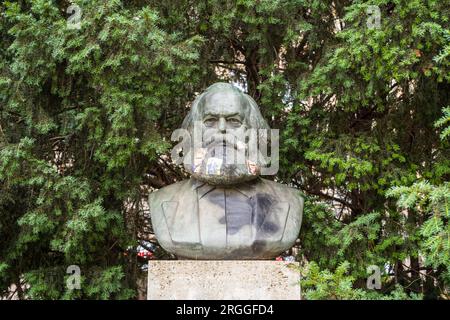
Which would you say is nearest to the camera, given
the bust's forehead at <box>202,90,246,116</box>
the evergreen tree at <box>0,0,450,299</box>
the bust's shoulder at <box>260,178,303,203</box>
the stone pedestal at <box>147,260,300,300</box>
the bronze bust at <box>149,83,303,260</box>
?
the stone pedestal at <box>147,260,300,300</box>

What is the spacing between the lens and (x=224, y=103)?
3.65 meters

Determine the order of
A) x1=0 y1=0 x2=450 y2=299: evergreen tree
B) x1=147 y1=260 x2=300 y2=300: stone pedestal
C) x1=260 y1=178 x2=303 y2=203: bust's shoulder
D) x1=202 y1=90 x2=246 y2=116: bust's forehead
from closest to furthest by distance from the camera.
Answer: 1. x1=147 y1=260 x2=300 y2=300: stone pedestal
2. x1=202 y1=90 x2=246 y2=116: bust's forehead
3. x1=260 y1=178 x2=303 y2=203: bust's shoulder
4. x1=0 y1=0 x2=450 y2=299: evergreen tree

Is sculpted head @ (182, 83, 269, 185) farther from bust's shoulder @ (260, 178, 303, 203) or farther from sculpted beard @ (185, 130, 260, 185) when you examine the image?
bust's shoulder @ (260, 178, 303, 203)

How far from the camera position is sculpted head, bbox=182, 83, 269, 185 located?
3539 mm

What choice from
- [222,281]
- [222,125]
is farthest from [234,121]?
[222,281]

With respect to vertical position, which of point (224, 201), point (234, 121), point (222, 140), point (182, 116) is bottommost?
point (224, 201)

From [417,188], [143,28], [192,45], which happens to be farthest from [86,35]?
[417,188]

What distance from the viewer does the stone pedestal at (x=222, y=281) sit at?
340cm

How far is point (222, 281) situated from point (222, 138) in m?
0.88

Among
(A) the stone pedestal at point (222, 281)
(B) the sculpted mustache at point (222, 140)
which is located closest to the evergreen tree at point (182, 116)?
(A) the stone pedestal at point (222, 281)

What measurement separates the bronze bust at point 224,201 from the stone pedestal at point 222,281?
118 millimetres

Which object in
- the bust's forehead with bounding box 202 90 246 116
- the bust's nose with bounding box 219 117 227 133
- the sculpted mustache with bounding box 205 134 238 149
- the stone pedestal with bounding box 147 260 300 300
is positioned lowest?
the stone pedestal with bounding box 147 260 300 300

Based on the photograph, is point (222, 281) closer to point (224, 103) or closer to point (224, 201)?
point (224, 201)

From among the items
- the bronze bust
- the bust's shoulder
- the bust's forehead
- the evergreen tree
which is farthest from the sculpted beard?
the evergreen tree
